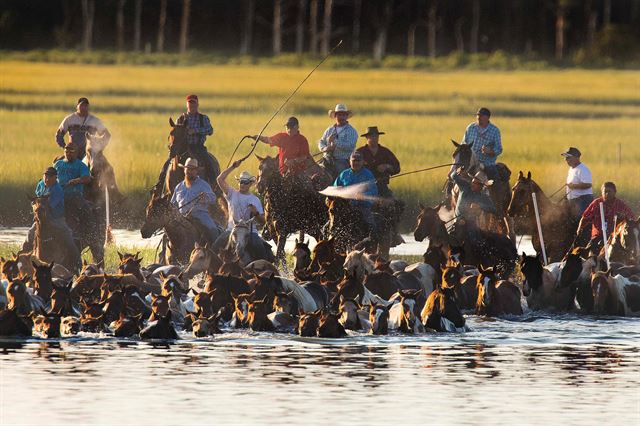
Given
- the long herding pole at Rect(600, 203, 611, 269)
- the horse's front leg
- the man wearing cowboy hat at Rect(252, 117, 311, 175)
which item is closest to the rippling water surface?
the long herding pole at Rect(600, 203, 611, 269)

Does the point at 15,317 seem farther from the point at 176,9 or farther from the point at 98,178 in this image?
the point at 176,9

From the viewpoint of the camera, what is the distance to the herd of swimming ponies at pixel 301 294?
69.3ft

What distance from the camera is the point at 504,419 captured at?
16031 millimetres

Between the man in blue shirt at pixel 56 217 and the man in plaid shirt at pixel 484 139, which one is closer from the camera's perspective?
the man in blue shirt at pixel 56 217

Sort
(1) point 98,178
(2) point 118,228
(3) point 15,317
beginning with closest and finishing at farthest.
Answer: (3) point 15,317 → (1) point 98,178 → (2) point 118,228

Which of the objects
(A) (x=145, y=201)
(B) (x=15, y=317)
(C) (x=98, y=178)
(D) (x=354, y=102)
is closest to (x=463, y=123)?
(D) (x=354, y=102)

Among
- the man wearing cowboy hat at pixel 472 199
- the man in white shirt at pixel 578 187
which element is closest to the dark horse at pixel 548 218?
the man in white shirt at pixel 578 187

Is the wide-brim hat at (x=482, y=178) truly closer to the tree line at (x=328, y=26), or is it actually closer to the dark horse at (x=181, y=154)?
the dark horse at (x=181, y=154)

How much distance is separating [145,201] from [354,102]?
102 feet

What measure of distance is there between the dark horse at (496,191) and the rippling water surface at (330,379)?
16.4 feet

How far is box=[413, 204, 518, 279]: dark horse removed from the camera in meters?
25.8

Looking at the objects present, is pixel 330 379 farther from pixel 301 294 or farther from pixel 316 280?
pixel 316 280

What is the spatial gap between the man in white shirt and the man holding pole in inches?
32.1

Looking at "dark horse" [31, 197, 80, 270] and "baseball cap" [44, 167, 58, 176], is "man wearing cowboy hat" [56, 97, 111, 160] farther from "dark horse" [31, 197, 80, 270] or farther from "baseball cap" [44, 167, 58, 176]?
"dark horse" [31, 197, 80, 270]
